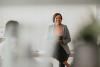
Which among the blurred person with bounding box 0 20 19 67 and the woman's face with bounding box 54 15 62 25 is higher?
the woman's face with bounding box 54 15 62 25

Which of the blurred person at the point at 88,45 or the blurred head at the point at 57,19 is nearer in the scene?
the blurred person at the point at 88,45

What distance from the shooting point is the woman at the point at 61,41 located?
2.27ft

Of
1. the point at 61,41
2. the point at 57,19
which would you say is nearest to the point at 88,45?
the point at 61,41

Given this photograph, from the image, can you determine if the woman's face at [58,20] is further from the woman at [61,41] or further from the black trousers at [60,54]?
the black trousers at [60,54]

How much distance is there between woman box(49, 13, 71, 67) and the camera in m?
0.69

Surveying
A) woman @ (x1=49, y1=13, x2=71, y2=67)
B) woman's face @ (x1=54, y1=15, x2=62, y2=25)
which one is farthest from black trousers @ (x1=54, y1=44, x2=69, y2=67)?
woman's face @ (x1=54, y1=15, x2=62, y2=25)

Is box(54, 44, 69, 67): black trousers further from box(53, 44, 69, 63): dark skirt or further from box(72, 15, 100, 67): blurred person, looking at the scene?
box(72, 15, 100, 67): blurred person

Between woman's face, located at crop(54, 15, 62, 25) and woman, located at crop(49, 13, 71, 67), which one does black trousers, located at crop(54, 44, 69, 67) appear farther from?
woman's face, located at crop(54, 15, 62, 25)

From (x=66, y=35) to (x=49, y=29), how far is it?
0.08 meters

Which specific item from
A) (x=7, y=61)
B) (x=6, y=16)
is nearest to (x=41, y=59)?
(x=7, y=61)

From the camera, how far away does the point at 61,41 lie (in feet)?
2.30

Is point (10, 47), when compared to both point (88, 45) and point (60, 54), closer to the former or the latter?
point (60, 54)

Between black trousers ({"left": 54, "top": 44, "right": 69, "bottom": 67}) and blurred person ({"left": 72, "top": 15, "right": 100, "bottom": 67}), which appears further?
black trousers ({"left": 54, "top": 44, "right": 69, "bottom": 67})

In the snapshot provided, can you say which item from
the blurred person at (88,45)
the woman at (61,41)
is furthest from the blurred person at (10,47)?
the blurred person at (88,45)
